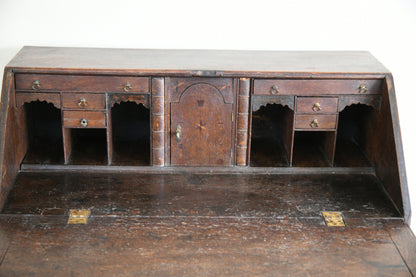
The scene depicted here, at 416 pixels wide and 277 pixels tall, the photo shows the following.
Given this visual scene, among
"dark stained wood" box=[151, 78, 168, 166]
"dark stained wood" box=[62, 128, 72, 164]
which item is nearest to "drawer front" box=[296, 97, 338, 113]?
"dark stained wood" box=[151, 78, 168, 166]

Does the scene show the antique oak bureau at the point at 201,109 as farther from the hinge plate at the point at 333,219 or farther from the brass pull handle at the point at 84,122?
the hinge plate at the point at 333,219

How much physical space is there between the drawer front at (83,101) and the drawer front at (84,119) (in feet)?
0.10

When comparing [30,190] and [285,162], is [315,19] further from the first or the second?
[30,190]

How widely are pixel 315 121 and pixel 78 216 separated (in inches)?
49.9

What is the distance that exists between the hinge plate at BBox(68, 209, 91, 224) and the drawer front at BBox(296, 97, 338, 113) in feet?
3.81

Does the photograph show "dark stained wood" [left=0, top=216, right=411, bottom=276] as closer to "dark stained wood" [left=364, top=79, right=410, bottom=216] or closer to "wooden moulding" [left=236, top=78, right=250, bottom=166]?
"dark stained wood" [left=364, top=79, right=410, bottom=216]

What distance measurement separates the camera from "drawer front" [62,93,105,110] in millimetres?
2869

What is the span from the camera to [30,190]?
2801mm

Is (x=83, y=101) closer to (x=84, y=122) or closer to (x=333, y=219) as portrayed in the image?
(x=84, y=122)

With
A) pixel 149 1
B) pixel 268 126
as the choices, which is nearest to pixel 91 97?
pixel 149 1

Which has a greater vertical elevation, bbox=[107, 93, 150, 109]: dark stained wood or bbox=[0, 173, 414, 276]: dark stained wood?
bbox=[107, 93, 150, 109]: dark stained wood

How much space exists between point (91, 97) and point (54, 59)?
320 millimetres

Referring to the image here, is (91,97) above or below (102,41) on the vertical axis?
below

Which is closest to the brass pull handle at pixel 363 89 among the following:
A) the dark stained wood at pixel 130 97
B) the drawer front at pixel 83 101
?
the dark stained wood at pixel 130 97
